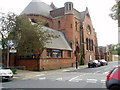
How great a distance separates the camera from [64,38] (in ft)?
119

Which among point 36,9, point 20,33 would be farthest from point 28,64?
point 36,9

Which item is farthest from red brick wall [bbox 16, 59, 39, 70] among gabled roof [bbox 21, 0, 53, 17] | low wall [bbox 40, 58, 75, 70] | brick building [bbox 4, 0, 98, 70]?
gabled roof [bbox 21, 0, 53, 17]

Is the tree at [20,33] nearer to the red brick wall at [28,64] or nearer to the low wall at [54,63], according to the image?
the red brick wall at [28,64]

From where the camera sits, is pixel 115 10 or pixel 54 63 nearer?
pixel 115 10

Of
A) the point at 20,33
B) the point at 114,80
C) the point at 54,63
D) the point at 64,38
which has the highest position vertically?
the point at 64,38

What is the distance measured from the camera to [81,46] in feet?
135

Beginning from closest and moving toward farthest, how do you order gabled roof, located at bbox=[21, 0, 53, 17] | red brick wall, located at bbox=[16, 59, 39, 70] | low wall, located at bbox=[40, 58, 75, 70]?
red brick wall, located at bbox=[16, 59, 39, 70] < low wall, located at bbox=[40, 58, 75, 70] < gabled roof, located at bbox=[21, 0, 53, 17]

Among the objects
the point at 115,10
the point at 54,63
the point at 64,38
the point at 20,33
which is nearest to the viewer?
the point at 115,10

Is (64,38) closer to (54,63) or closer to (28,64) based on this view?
(54,63)

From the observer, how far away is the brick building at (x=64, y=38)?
2604 centimetres

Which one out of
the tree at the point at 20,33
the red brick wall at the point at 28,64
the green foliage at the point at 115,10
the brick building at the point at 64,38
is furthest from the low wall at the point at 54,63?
the green foliage at the point at 115,10

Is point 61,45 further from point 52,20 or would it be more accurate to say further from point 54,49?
point 52,20

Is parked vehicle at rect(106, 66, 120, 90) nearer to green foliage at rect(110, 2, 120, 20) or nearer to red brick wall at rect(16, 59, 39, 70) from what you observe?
green foliage at rect(110, 2, 120, 20)

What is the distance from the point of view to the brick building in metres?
26.0
